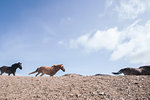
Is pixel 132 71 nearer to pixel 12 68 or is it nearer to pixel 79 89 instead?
pixel 79 89

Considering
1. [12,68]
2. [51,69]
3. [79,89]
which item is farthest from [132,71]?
[12,68]

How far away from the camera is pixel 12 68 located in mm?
16656

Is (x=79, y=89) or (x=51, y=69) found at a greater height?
(x=51, y=69)

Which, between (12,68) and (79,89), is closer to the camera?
(79,89)

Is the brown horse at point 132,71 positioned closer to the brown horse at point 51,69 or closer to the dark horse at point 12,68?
the brown horse at point 51,69

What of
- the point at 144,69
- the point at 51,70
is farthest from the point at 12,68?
the point at 144,69

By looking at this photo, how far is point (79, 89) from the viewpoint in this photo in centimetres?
759

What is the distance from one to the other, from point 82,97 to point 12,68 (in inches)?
471

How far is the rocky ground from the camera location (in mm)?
6910

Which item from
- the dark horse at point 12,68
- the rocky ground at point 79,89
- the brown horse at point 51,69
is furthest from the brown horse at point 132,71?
the dark horse at point 12,68

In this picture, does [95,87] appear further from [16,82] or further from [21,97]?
[16,82]

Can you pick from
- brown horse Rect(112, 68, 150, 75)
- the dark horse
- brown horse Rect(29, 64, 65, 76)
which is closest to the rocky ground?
brown horse Rect(112, 68, 150, 75)

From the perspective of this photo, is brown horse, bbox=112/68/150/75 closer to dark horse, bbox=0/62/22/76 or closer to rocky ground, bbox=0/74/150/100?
rocky ground, bbox=0/74/150/100

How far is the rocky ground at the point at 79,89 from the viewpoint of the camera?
6.91 m
